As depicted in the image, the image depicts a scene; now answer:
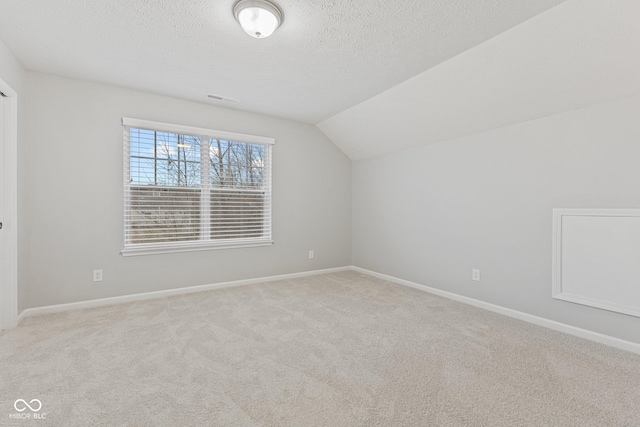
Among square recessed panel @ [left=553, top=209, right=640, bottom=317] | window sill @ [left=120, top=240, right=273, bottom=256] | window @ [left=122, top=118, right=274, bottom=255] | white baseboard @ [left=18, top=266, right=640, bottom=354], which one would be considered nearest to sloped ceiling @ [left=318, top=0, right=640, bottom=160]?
square recessed panel @ [left=553, top=209, right=640, bottom=317]

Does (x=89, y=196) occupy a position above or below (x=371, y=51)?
below

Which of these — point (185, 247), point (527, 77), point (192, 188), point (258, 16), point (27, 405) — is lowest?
point (27, 405)

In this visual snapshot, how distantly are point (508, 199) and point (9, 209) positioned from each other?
181 inches

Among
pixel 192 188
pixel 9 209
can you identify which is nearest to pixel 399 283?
pixel 192 188

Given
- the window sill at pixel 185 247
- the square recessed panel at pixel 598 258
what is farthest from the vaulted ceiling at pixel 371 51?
the window sill at pixel 185 247

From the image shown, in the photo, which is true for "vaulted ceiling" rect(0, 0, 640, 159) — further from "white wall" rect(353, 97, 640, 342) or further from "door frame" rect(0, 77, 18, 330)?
"door frame" rect(0, 77, 18, 330)

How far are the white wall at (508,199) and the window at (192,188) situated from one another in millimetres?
1901

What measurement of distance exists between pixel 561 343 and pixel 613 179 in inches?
53.2

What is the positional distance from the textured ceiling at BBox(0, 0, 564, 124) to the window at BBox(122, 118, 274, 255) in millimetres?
619

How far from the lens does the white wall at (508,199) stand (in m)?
2.26

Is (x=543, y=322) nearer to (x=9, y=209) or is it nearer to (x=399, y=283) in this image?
(x=399, y=283)

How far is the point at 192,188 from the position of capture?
3.60 meters

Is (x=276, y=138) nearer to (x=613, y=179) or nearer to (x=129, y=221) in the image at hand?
(x=129, y=221)

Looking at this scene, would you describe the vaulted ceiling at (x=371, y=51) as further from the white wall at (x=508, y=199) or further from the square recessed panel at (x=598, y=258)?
the square recessed panel at (x=598, y=258)
